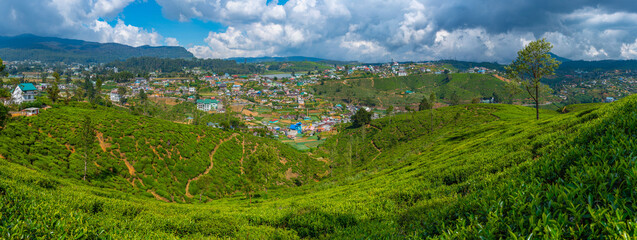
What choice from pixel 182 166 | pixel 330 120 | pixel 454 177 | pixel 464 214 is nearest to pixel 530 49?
pixel 454 177

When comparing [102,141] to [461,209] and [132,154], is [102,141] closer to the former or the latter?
[132,154]

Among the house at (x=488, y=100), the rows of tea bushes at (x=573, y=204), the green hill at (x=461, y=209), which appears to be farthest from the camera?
the house at (x=488, y=100)

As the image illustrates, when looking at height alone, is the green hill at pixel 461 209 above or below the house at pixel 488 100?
above

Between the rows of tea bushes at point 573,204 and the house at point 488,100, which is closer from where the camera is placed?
the rows of tea bushes at point 573,204

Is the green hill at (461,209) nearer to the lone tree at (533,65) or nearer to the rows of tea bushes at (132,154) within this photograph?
the rows of tea bushes at (132,154)

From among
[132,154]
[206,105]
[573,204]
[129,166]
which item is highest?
[573,204]

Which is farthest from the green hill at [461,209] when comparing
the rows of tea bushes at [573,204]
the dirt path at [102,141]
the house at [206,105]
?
the house at [206,105]

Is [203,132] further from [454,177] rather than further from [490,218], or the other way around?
[490,218]

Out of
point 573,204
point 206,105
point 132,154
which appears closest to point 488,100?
point 206,105
